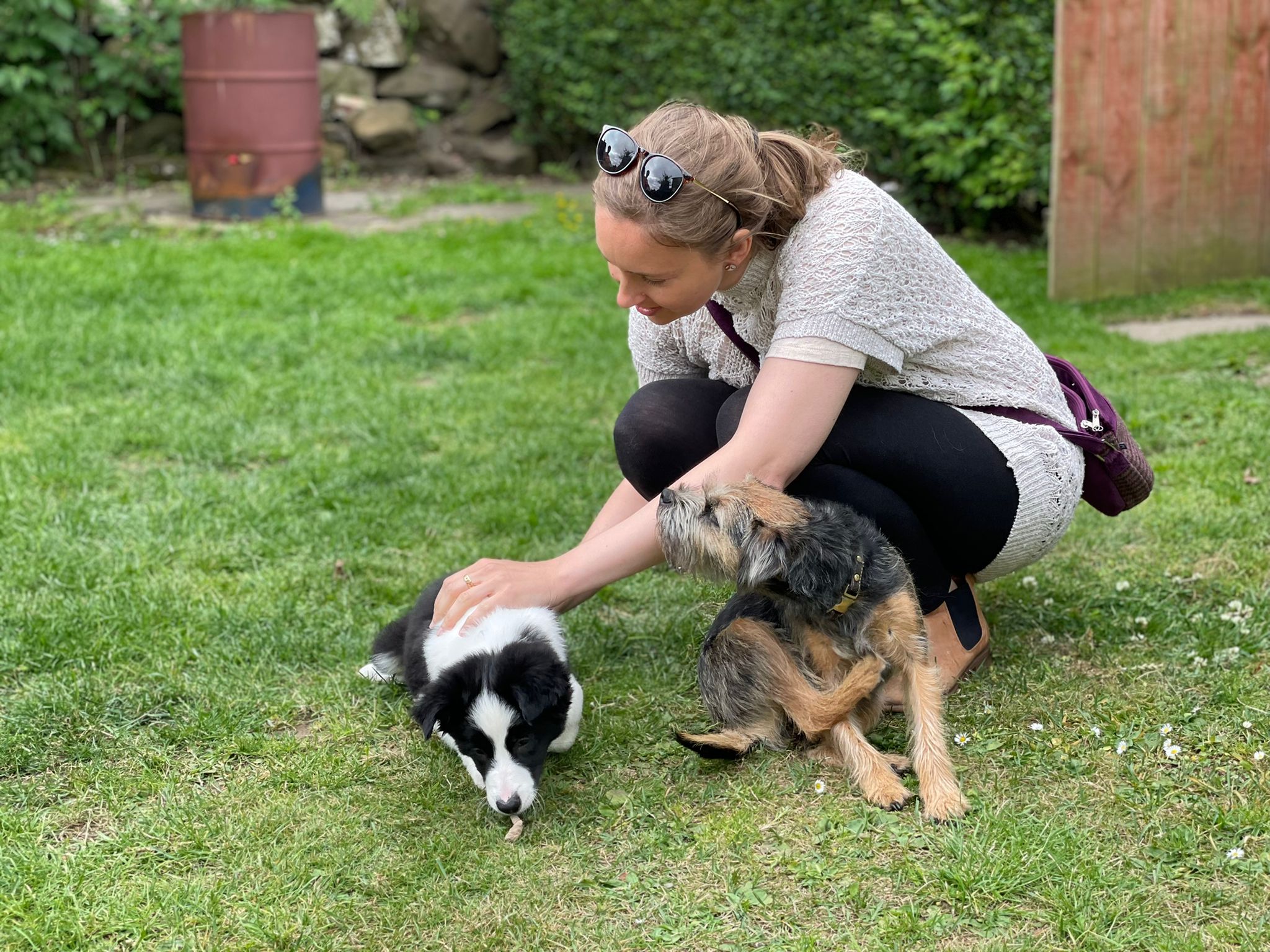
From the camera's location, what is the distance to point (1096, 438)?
3027 millimetres

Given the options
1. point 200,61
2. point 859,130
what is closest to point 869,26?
point 859,130

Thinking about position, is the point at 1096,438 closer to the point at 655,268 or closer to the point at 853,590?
the point at 853,590

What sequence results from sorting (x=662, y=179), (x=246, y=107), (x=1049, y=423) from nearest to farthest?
(x=662, y=179) → (x=1049, y=423) → (x=246, y=107)

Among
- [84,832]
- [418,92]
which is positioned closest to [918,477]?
[84,832]

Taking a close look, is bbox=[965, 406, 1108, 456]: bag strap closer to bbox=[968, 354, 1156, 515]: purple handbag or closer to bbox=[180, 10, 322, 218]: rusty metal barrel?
bbox=[968, 354, 1156, 515]: purple handbag

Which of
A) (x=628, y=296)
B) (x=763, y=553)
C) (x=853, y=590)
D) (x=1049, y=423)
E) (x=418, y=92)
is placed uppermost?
(x=418, y=92)

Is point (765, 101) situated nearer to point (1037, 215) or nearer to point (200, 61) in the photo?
point (1037, 215)

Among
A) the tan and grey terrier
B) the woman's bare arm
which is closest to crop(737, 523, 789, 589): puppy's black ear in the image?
the tan and grey terrier

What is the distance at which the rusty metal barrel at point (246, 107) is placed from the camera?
9539 millimetres

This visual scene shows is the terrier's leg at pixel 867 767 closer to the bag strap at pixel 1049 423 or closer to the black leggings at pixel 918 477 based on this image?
the black leggings at pixel 918 477

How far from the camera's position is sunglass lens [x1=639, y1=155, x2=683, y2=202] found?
99.0 inches

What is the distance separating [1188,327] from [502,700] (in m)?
5.12

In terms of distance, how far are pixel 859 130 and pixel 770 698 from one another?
22.7 feet

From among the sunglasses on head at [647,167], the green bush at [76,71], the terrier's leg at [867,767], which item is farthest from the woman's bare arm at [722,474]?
the green bush at [76,71]
